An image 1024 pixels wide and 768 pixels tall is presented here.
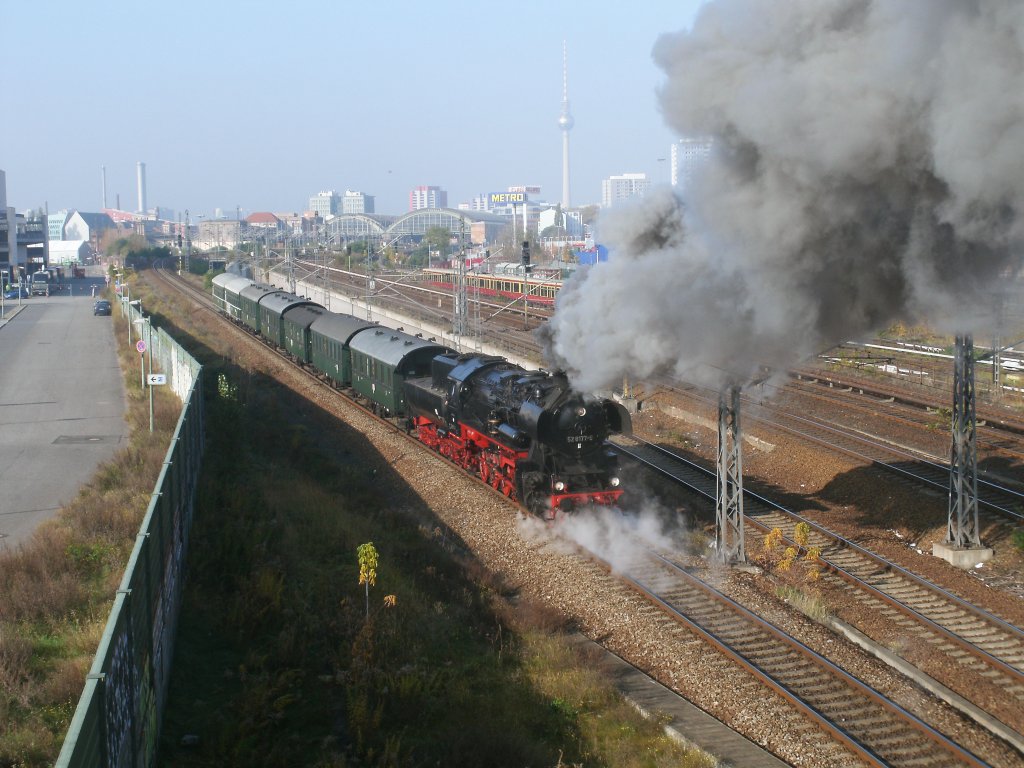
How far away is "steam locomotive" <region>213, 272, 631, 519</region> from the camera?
17000 millimetres

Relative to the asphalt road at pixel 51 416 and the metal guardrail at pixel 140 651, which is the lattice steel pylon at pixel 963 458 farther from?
the asphalt road at pixel 51 416

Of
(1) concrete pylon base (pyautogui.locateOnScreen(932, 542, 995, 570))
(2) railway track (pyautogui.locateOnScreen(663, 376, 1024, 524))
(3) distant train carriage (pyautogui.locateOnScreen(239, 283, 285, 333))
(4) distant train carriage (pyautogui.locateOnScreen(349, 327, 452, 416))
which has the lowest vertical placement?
(1) concrete pylon base (pyautogui.locateOnScreen(932, 542, 995, 570))

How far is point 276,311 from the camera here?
43.3 metres

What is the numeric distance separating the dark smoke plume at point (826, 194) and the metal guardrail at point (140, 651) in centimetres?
732

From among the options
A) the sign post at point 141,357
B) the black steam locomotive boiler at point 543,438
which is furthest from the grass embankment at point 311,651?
the sign post at point 141,357

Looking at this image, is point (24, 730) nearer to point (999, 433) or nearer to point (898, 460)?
point (898, 460)

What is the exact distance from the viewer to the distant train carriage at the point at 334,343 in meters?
31.7

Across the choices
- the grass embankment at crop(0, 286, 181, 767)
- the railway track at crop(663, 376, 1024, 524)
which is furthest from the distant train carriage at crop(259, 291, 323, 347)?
the grass embankment at crop(0, 286, 181, 767)

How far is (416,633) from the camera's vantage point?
470 inches

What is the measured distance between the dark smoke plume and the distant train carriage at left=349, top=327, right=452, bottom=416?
1107cm

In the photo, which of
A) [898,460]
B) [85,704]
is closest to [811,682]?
[85,704]

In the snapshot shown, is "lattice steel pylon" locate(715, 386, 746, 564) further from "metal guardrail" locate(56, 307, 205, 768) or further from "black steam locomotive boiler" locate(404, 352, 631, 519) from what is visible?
"metal guardrail" locate(56, 307, 205, 768)

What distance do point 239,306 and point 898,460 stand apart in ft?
141

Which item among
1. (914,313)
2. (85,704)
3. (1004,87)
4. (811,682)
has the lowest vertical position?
(811,682)
